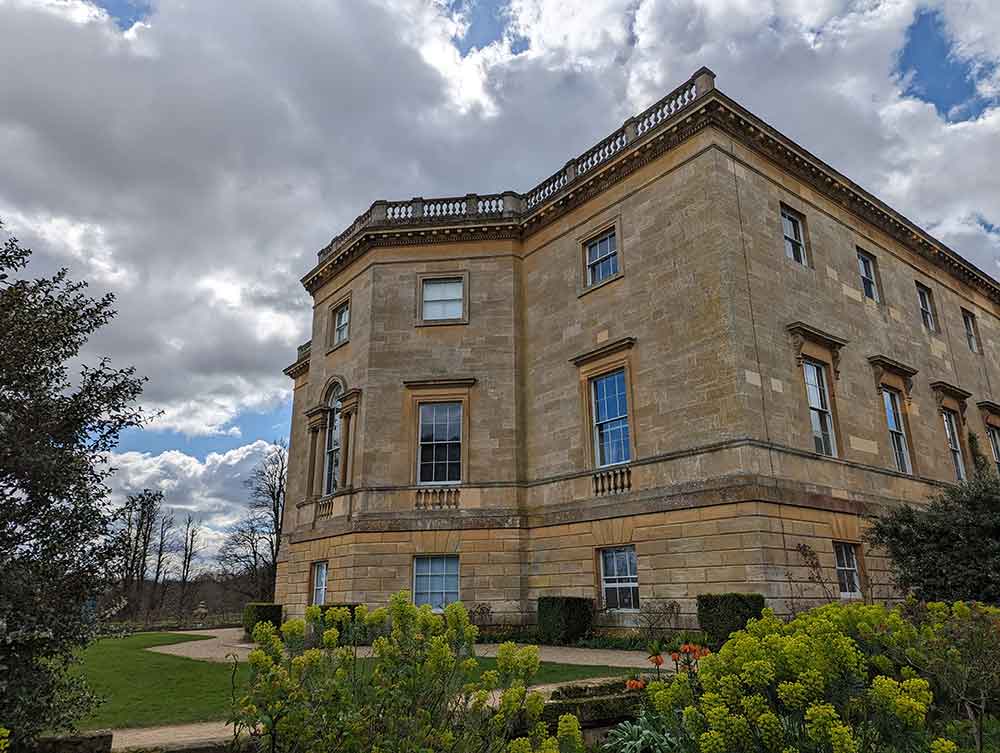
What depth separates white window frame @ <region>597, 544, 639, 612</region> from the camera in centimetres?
1641

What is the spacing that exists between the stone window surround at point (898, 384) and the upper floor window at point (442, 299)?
486 inches

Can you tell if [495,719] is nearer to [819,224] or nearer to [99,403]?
[99,403]

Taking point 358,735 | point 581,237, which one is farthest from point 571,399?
point 358,735

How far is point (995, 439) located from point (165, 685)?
27.0 m

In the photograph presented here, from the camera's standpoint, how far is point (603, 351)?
18.5 m

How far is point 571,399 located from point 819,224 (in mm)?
8859

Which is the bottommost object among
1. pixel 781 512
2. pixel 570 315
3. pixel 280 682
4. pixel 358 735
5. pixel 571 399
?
pixel 358 735

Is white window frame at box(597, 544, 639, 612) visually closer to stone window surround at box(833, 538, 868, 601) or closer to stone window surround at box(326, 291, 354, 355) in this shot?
stone window surround at box(833, 538, 868, 601)

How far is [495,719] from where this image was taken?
4129 mm

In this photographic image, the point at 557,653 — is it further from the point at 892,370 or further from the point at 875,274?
the point at 875,274

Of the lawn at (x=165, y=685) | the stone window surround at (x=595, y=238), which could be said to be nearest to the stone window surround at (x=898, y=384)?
the stone window surround at (x=595, y=238)

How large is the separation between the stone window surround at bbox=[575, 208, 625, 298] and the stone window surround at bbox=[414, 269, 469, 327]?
379 centimetres

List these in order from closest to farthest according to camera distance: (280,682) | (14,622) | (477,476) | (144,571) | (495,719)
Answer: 1. (280,682)
2. (495,719)
3. (14,622)
4. (477,476)
5. (144,571)

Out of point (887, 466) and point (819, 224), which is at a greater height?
point (819, 224)
